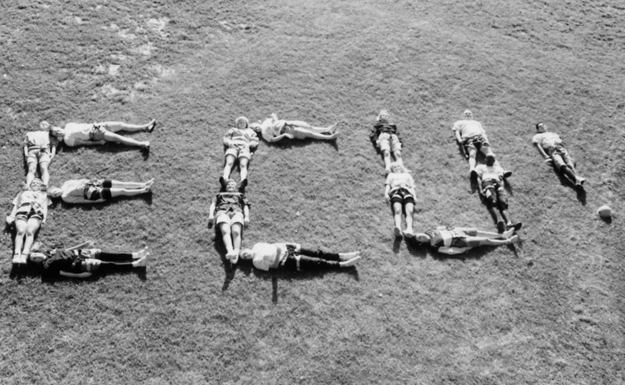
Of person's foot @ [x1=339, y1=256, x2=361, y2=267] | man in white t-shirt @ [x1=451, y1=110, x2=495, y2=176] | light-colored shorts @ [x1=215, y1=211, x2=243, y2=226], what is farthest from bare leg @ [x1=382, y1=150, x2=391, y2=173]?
light-colored shorts @ [x1=215, y1=211, x2=243, y2=226]

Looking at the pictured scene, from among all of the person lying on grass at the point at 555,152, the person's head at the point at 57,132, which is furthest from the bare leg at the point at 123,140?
the person lying on grass at the point at 555,152

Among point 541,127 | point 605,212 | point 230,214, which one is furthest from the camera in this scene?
point 541,127

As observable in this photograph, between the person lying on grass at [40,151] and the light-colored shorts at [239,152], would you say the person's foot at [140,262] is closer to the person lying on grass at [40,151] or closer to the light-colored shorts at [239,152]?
the person lying on grass at [40,151]

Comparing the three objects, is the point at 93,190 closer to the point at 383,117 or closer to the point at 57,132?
the point at 57,132

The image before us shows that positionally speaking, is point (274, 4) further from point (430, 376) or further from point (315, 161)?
point (430, 376)

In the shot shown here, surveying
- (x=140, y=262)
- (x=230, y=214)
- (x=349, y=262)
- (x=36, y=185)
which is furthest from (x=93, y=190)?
(x=349, y=262)

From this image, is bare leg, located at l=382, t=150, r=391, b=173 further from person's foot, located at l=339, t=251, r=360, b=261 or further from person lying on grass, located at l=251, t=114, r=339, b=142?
person's foot, located at l=339, t=251, r=360, b=261
